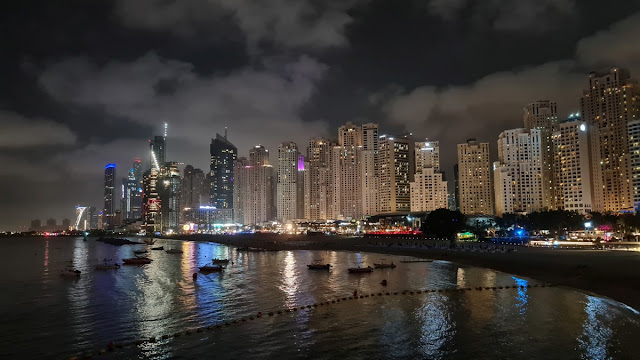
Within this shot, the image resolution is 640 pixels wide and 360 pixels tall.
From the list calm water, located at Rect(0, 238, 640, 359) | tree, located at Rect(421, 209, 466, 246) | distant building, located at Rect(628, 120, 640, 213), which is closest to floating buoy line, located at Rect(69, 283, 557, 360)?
calm water, located at Rect(0, 238, 640, 359)

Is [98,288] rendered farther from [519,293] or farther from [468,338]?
[519,293]

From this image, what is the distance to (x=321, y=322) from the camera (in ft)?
104

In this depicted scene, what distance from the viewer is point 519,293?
4247 cm

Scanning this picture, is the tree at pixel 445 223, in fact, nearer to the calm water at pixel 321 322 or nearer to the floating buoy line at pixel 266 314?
the calm water at pixel 321 322

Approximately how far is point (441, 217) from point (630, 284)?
89885 mm

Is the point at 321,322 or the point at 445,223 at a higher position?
the point at 445,223

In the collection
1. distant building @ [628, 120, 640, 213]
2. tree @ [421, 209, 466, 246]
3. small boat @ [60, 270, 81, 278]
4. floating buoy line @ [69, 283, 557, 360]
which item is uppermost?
distant building @ [628, 120, 640, 213]

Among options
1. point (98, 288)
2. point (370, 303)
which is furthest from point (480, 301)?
point (98, 288)

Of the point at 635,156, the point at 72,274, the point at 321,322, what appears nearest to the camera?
the point at 321,322

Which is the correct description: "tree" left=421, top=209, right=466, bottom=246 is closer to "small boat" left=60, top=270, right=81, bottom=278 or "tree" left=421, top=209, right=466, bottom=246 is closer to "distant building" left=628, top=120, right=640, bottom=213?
"small boat" left=60, top=270, right=81, bottom=278

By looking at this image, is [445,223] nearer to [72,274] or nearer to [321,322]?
[72,274]

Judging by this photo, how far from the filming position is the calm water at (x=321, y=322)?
973 inches

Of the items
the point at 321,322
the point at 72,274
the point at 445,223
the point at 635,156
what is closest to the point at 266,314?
the point at 321,322

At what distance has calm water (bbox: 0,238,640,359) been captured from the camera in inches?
973
